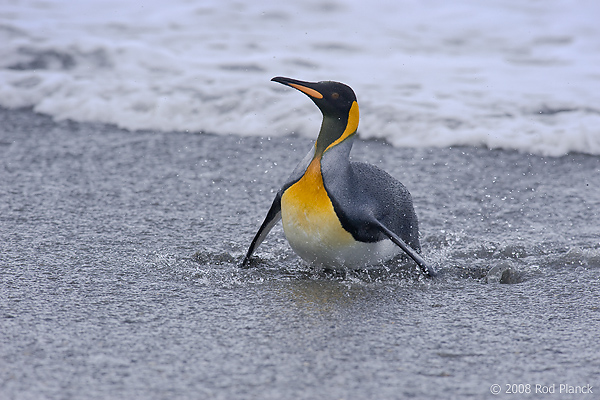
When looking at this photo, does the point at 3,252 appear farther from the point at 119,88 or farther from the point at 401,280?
the point at 119,88

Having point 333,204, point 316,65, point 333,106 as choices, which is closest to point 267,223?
point 333,204

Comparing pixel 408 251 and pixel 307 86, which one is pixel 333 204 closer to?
pixel 408 251

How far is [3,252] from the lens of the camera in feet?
11.0

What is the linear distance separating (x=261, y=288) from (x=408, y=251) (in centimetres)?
68

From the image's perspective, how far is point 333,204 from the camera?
3.23m

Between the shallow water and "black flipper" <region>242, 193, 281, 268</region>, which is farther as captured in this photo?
"black flipper" <region>242, 193, 281, 268</region>

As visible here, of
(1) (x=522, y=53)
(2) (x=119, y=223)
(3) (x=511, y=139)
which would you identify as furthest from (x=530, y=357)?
(1) (x=522, y=53)

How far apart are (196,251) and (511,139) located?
126 inches

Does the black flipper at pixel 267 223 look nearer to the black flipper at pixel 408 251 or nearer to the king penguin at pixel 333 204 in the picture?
the king penguin at pixel 333 204

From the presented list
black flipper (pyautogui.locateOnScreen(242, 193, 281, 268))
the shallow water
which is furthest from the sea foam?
black flipper (pyautogui.locateOnScreen(242, 193, 281, 268))

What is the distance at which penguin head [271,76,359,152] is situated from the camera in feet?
10.7

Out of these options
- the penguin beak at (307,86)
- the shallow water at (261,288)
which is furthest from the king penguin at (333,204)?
the shallow water at (261,288)

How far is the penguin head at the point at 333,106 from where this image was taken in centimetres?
326

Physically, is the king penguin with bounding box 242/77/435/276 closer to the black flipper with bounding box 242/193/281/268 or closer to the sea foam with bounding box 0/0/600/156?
the black flipper with bounding box 242/193/281/268
